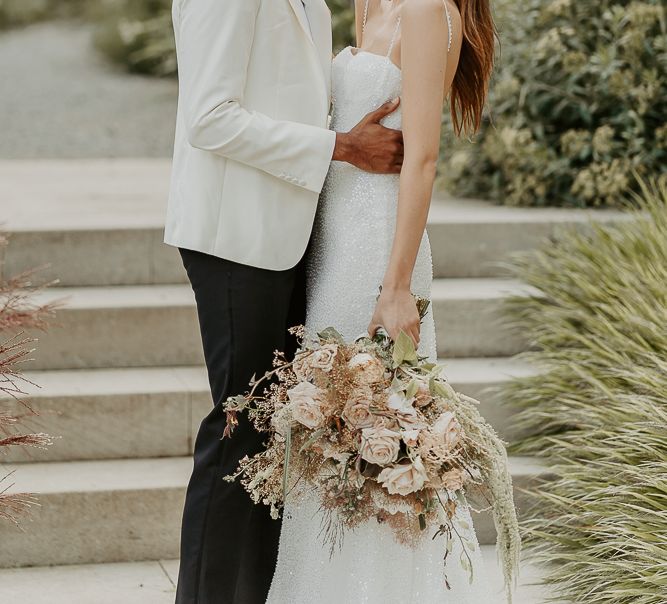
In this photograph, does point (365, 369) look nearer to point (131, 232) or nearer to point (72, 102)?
point (131, 232)

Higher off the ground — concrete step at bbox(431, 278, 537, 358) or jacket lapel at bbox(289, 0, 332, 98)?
jacket lapel at bbox(289, 0, 332, 98)

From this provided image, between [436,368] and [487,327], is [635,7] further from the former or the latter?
[436,368]

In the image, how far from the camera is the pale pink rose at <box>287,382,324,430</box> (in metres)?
2.41

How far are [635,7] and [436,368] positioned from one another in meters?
3.93

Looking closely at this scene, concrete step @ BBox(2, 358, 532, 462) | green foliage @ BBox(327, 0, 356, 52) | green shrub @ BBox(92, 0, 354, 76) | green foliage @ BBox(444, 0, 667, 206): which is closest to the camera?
concrete step @ BBox(2, 358, 532, 462)

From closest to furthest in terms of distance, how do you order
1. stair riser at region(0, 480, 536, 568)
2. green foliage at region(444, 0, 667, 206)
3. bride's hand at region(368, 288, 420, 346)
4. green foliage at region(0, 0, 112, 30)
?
1. bride's hand at region(368, 288, 420, 346)
2. stair riser at region(0, 480, 536, 568)
3. green foliage at region(444, 0, 667, 206)
4. green foliage at region(0, 0, 112, 30)

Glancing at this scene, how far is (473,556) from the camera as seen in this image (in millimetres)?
3023

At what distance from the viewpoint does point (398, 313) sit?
262 centimetres

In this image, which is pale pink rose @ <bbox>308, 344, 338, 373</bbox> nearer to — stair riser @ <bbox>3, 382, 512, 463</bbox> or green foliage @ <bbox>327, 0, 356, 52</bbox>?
stair riser @ <bbox>3, 382, 512, 463</bbox>

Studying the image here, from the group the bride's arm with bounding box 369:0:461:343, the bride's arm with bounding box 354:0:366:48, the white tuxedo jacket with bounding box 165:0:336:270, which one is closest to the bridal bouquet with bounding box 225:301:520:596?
the bride's arm with bounding box 369:0:461:343

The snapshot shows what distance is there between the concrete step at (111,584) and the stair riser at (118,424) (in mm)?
465

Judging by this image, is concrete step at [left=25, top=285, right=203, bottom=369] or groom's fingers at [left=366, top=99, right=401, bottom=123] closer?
groom's fingers at [left=366, top=99, right=401, bottom=123]

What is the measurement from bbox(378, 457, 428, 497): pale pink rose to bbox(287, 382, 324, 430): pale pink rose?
192 millimetres

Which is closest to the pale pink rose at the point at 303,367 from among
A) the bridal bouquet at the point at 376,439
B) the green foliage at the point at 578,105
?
the bridal bouquet at the point at 376,439
